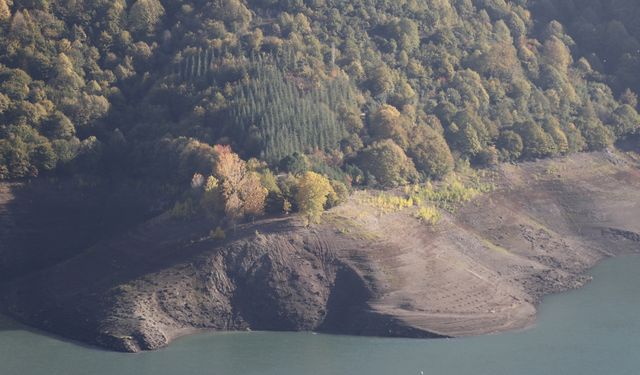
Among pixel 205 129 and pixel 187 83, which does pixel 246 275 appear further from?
pixel 187 83

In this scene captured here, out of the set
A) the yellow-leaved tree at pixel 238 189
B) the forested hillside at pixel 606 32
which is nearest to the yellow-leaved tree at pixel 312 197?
the yellow-leaved tree at pixel 238 189

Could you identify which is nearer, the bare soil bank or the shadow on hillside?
the bare soil bank

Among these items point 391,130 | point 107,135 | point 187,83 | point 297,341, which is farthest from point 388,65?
point 297,341

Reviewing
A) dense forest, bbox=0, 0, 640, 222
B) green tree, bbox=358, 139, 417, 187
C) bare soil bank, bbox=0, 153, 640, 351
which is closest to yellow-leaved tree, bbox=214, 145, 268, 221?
dense forest, bbox=0, 0, 640, 222

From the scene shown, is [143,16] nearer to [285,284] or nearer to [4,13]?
[4,13]

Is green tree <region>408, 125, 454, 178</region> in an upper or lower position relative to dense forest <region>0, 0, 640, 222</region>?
lower

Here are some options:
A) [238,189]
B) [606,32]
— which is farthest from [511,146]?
[238,189]

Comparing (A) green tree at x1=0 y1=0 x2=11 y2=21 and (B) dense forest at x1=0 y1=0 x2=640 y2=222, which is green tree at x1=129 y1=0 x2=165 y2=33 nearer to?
(B) dense forest at x1=0 y1=0 x2=640 y2=222
